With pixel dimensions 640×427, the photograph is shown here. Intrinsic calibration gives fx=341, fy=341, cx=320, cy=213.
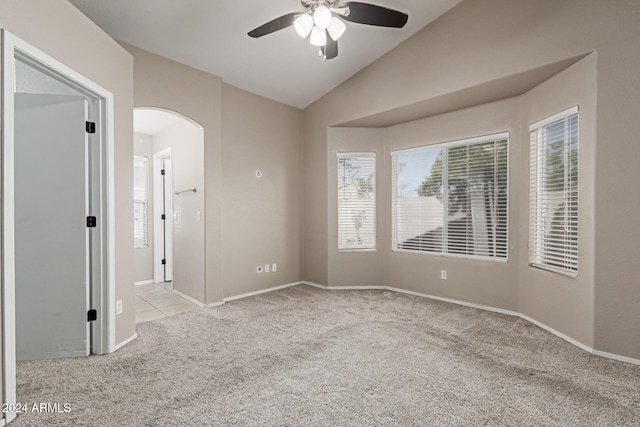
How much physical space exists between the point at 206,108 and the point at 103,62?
4.97 feet

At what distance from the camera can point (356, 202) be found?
5.39 m

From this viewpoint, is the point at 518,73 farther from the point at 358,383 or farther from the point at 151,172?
the point at 151,172

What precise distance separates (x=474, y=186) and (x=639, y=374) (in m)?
2.45

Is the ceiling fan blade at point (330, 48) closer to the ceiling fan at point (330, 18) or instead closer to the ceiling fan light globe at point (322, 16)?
the ceiling fan at point (330, 18)

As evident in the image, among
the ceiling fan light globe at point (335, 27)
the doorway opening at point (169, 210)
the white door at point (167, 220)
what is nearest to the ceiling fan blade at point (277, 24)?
the ceiling fan light globe at point (335, 27)

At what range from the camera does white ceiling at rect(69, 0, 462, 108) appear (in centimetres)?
320

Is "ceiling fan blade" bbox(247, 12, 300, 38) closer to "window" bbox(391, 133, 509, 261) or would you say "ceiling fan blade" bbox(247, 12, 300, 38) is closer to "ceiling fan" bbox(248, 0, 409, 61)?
"ceiling fan" bbox(248, 0, 409, 61)

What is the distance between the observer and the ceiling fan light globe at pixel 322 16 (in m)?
2.44

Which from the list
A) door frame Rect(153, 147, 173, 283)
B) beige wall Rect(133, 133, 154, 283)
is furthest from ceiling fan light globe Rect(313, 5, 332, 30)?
beige wall Rect(133, 133, 154, 283)

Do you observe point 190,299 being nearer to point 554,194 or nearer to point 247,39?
point 247,39

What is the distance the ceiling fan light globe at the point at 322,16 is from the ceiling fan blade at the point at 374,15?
262 millimetres

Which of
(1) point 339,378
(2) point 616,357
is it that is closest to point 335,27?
(1) point 339,378

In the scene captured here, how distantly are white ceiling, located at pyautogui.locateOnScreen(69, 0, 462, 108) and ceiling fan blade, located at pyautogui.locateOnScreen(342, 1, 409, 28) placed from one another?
0.88 meters

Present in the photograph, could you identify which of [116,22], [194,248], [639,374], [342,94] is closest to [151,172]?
[194,248]
